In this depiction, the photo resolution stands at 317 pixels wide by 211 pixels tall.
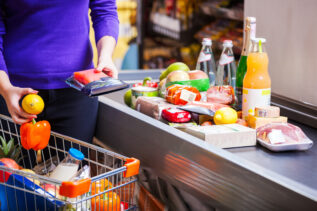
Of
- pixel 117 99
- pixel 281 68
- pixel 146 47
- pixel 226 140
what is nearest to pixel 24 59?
pixel 117 99

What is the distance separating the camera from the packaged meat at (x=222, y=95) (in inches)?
70.0

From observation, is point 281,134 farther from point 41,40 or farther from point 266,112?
point 41,40

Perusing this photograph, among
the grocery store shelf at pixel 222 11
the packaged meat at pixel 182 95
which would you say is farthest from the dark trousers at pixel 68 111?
the grocery store shelf at pixel 222 11

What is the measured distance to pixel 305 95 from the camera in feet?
6.08

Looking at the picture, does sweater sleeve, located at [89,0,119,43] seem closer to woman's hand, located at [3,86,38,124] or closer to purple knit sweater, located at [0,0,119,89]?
purple knit sweater, located at [0,0,119,89]

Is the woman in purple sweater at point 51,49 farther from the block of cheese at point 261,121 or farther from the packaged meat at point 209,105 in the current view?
the block of cheese at point 261,121

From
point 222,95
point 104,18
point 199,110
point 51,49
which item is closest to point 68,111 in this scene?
point 51,49

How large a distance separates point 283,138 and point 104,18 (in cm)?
89

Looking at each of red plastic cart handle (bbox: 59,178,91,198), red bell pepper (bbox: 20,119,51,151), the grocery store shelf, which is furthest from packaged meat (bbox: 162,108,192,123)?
the grocery store shelf

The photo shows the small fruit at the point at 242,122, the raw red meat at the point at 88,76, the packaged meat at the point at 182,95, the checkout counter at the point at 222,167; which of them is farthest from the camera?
the packaged meat at the point at 182,95

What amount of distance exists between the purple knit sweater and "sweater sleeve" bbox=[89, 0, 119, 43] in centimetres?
9

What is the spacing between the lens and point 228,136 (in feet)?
4.66

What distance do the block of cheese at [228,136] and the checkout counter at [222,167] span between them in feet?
0.09

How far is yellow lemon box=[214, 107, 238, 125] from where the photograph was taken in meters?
1.58
